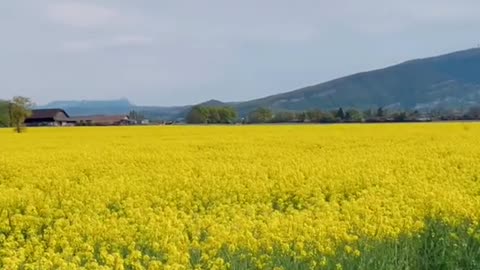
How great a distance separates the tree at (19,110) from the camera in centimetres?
4316

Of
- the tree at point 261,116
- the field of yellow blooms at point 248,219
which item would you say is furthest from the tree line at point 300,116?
the field of yellow blooms at point 248,219

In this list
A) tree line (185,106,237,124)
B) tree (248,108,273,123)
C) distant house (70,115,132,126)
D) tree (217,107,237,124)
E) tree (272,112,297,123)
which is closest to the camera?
tree (272,112,297,123)

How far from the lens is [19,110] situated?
142ft

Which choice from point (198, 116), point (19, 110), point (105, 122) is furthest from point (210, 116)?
point (19, 110)

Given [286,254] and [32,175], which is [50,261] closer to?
[286,254]

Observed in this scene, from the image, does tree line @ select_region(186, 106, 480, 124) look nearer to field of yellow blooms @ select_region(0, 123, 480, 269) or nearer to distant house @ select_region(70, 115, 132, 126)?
distant house @ select_region(70, 115, 132, 126)

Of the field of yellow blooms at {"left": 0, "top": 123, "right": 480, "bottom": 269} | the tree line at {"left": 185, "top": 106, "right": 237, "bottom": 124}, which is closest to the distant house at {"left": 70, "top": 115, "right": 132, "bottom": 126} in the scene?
the tree line at {"left": 185, "top": 106, "right": 237, "bottom": 124}

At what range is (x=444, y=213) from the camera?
21.0ft

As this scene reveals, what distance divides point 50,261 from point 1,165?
999 cm

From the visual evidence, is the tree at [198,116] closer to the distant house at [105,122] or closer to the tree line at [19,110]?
the distant house at [105,122]

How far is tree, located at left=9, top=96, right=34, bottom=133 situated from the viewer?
4316 cm

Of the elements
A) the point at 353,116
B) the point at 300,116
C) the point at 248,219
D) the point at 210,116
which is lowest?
the point at 353,116

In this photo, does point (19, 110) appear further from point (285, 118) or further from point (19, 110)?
point (285, 118)

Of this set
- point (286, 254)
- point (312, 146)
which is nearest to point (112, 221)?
point (286, 254)
